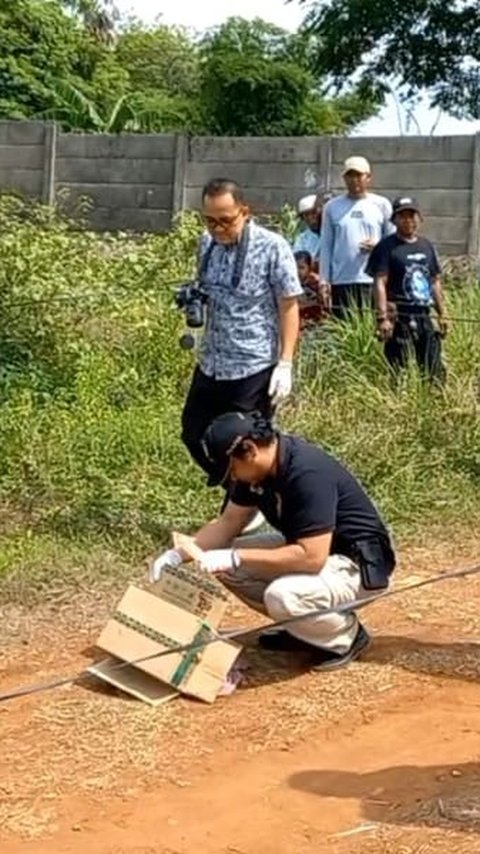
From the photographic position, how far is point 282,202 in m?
11.9

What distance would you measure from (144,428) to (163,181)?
18.0 feet

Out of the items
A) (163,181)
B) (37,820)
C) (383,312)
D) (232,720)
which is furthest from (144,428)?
(163,181)

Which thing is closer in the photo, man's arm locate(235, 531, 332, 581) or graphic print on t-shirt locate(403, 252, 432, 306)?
man's arm locate(235, 531, 332, 581)

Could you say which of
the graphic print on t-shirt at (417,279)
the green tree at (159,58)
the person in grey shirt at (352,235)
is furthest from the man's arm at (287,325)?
the green tree at (159,58)

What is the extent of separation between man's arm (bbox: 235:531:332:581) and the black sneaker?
1.15ft

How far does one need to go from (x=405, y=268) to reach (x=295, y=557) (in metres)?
3.62

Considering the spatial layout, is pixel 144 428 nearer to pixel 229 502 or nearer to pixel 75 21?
pixel 229 502

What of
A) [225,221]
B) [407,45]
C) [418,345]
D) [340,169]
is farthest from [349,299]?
[407,45]

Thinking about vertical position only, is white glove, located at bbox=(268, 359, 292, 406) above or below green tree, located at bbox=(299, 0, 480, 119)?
below

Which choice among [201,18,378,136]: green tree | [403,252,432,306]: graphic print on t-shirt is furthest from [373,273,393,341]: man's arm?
[201,18,378,136]: green tree

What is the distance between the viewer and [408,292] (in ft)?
26.2

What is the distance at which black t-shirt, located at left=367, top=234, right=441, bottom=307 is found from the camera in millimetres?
7957

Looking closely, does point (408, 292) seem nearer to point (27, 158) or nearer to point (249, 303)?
point (249, 303)

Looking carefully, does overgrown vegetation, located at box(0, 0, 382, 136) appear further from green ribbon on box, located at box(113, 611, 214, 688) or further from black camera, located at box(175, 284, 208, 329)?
green ribbon on box, located at box(113, 611, 214, 688)
